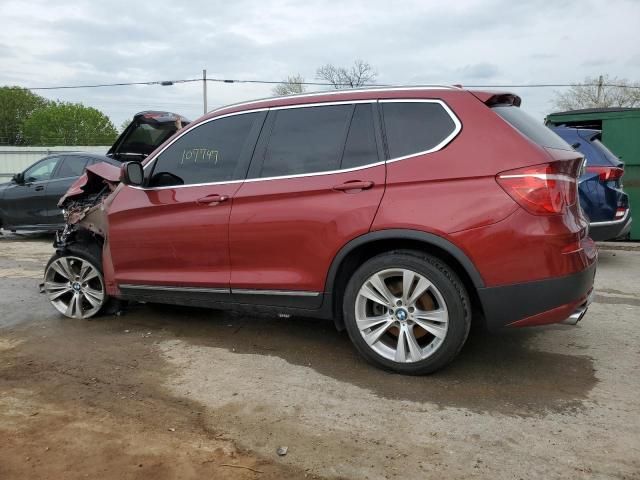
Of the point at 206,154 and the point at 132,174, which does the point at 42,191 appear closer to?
the point at 132,174

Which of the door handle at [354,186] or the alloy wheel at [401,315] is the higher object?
the door handle at [354,186]

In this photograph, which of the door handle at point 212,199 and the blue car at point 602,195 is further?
the blue car at point 602,195

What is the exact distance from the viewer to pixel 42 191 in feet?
32.6

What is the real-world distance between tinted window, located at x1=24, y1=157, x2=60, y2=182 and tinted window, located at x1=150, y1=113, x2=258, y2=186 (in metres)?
6.52

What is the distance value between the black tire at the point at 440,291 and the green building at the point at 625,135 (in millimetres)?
6945

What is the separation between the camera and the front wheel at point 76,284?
4.96 metres

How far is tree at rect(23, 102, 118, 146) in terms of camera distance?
65875 mm

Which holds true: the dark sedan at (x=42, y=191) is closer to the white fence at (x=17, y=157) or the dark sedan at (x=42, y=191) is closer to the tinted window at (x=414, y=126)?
the tinted window at (x=414, y=126)

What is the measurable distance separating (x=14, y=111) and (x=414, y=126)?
3027 inches

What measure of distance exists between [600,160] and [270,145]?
16.3 ft

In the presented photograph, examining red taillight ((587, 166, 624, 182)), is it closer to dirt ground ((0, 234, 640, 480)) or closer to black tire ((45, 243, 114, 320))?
dirt ground ((0, 234, 640, 480))

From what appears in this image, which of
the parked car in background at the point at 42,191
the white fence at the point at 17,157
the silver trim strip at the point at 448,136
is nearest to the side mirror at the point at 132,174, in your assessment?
the silver trim strip at the point at 448,136

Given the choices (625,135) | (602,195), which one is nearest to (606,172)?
(602,195)

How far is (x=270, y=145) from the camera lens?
13.2 feet
